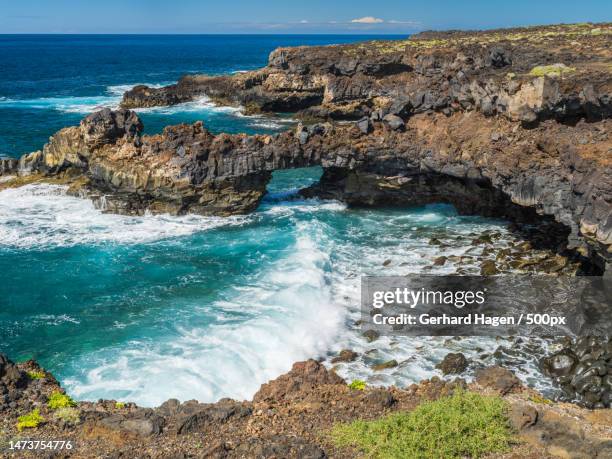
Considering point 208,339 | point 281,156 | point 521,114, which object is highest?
point 521,114

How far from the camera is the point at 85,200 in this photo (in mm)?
37188

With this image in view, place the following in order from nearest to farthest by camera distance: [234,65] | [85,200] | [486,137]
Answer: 1. [486,137]
2. [85,200]
3. [234,65]

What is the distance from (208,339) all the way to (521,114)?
18.2 m

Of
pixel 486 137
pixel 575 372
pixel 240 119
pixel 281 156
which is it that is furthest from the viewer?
pixel 240 119

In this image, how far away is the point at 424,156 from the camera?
32250 mm

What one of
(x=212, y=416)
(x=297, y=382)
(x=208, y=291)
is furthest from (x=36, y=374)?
(x=208, y=291)

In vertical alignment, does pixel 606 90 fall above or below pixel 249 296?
above

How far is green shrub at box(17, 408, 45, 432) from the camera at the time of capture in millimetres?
13734

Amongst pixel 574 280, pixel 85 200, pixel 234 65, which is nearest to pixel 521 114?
pixel 574 280

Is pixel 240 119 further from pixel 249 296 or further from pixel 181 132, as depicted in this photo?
pixel 249 296

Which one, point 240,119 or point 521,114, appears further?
point 240,119

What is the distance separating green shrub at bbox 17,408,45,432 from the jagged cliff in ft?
61.0

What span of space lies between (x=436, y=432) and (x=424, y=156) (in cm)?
2154

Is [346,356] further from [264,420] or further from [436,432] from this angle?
[436,432]
